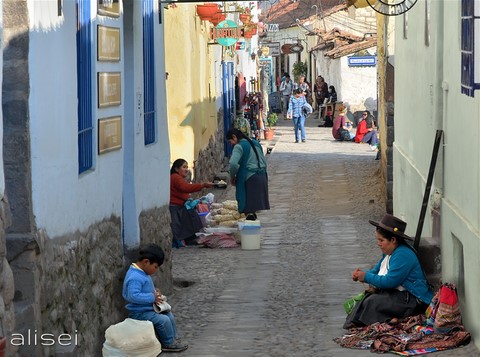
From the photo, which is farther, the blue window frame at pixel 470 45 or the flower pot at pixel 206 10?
the flower pot at pixel 206 10

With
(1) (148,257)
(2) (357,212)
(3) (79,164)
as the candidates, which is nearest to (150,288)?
(1) (148,257)

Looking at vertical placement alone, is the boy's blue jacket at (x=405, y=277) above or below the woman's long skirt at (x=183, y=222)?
above

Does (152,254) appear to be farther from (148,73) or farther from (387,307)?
(148,73)

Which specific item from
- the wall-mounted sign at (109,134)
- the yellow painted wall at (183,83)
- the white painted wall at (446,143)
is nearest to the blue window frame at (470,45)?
the white painted wall at (446,143)

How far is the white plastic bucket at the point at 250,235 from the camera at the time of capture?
53.0ft

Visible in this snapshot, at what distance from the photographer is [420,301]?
33.1 ft

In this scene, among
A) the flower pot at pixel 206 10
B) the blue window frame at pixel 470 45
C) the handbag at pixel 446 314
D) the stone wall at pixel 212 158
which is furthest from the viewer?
the flower pot at pixel 206 10

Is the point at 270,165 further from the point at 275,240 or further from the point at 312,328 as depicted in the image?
the point at 312,328

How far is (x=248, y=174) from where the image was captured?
17.5 metres

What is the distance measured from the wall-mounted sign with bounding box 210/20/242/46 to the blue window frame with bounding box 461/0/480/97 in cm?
1707

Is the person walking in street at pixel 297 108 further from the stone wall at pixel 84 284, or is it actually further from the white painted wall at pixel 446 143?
the stone wall at pixel 84 284

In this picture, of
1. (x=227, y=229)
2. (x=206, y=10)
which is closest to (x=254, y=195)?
(x=227, y=229)

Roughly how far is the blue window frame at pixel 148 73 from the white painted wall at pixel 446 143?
2878 millimetres

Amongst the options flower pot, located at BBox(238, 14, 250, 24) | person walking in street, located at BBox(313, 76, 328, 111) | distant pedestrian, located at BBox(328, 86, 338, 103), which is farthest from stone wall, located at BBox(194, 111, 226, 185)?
person walking in street, located at BBox(313, 76, 328, 111)
